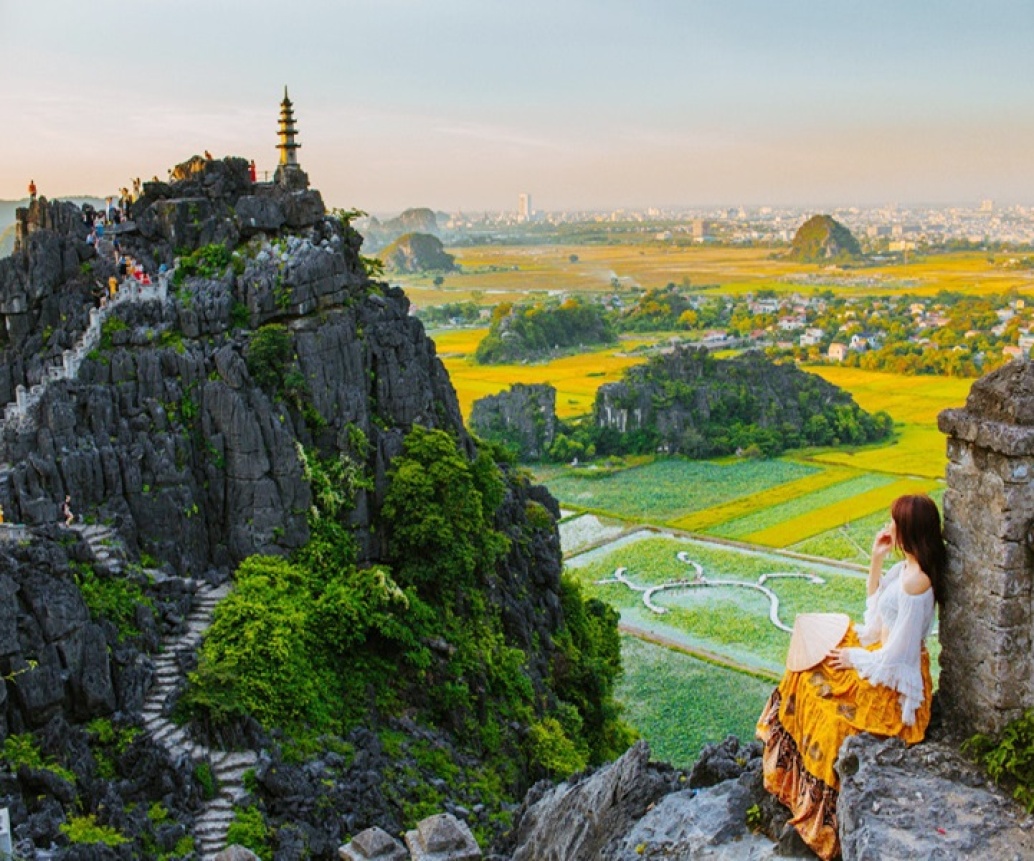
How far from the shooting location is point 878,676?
920cm

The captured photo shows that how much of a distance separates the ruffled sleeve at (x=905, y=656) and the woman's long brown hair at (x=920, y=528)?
272 millimetres

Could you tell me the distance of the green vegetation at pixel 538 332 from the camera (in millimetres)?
97625

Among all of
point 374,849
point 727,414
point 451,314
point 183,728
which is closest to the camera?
point 374,849

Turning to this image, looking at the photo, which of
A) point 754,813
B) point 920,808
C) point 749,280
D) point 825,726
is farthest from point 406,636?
point 749,280

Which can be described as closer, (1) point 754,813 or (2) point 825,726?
(2) point 825,726

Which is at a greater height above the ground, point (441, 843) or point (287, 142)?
point (287, 142)

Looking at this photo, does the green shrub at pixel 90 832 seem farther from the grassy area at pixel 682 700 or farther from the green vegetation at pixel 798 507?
the green vegetation at pixel 798 507

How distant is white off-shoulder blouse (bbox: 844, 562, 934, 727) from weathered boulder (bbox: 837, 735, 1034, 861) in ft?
1.26

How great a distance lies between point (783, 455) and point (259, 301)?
47.0m

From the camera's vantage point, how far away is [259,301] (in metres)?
23.8

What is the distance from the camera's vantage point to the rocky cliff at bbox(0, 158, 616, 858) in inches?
654

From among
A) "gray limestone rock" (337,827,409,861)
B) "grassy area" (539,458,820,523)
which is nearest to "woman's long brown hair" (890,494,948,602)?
"gray limestone rock" (337,827,409,861)

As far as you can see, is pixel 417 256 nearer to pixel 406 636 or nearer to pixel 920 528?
pixel 406 636

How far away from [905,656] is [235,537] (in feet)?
50.5
